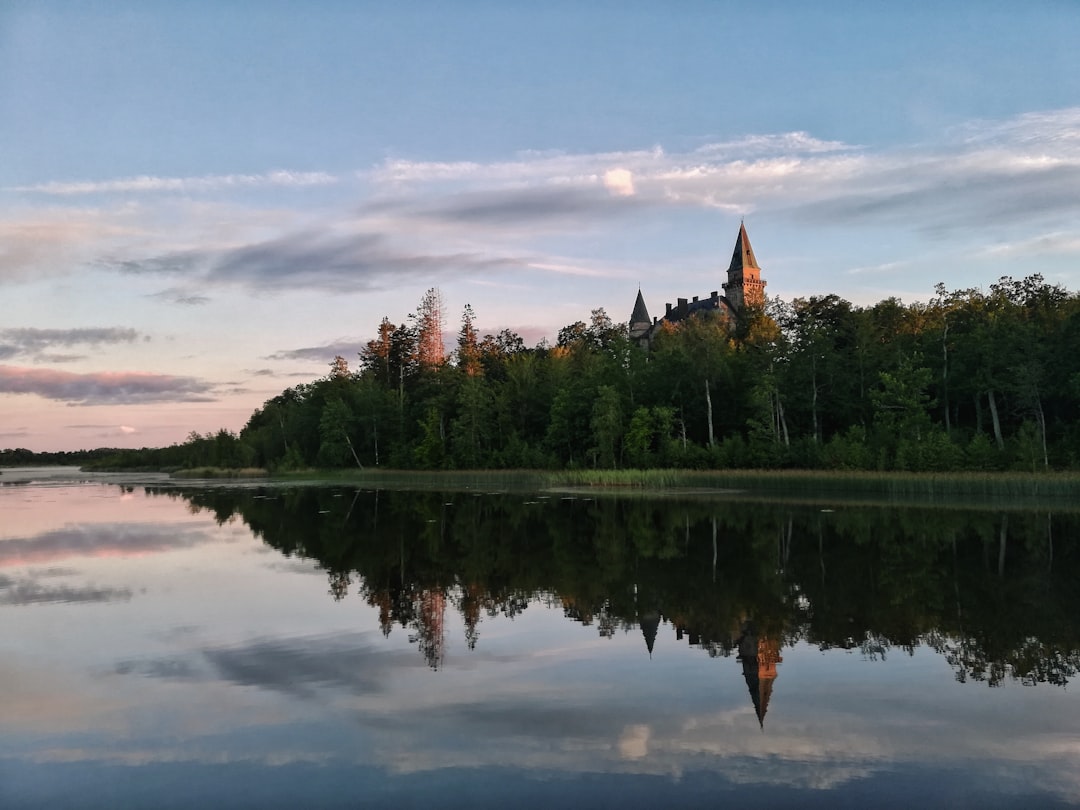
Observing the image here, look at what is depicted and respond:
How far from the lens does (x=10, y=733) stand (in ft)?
28.2

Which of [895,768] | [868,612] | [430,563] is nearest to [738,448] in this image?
[430,563]

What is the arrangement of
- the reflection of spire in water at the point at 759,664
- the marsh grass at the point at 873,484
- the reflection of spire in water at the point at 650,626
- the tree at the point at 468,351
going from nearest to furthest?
the reflection of spire in water at the point at 759,664 < the reflection of spire in water at the point at 650,626 < the marsh grass at the point at 873,484 < the tree at the point at 468,351

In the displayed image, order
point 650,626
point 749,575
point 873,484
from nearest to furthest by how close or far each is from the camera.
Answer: point 650,626 < point 749,575 < point 873,484

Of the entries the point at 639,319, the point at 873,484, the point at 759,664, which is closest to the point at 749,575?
the point at 759,664

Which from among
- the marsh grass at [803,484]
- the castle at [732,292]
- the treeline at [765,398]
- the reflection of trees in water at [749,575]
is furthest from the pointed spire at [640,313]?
the reflection of trees in water at [749,575]

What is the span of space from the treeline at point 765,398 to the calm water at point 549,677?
32515mm

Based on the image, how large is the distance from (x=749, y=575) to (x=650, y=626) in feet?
17.8

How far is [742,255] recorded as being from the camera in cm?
14288

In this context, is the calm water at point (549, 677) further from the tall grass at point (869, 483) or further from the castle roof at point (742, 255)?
the castle roof at point (742, 255)

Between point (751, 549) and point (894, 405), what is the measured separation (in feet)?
128

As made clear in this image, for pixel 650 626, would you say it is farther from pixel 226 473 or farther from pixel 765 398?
pixel 226 473

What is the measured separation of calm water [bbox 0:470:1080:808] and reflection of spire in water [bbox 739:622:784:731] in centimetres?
6

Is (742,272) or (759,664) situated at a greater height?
(742,272)

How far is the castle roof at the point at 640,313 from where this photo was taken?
137750mm
